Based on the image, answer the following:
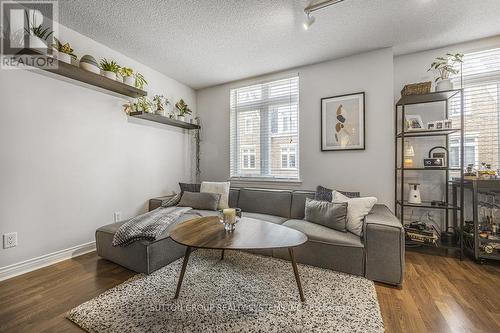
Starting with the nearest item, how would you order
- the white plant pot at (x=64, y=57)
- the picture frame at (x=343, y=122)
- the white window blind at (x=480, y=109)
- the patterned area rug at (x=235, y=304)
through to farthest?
the patterned area rug at (x=235, y=304) → the white plant pot at (x=64, y=57) → the white window blind at (x=480, y=109) → the picture frame at (x=343, y=122)

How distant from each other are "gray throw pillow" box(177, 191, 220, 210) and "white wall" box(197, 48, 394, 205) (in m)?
1.01

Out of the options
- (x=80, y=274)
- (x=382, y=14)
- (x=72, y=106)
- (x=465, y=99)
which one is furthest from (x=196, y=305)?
(x=465, y=99)

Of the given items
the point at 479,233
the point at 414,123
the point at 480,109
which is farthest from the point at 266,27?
the point at 479,233

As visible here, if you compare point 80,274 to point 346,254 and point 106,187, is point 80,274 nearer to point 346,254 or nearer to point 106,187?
point 106,187

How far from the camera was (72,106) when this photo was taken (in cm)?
239

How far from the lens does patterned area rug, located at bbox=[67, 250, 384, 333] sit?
1346 millimetres

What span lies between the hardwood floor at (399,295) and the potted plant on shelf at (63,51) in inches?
83.4

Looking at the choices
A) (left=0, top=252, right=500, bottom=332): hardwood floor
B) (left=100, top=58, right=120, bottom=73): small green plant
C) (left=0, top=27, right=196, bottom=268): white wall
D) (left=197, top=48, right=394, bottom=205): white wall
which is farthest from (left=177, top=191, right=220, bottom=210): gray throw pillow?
(left=100, top=58, right=120, bottom=73): small green plant

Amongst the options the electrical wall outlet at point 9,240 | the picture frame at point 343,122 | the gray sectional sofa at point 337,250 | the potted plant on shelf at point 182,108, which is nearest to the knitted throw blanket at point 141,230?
the gray sectional sofa at point 337,250

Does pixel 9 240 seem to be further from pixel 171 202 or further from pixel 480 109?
pixel 480 109

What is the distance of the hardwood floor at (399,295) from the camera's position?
4.57 ft

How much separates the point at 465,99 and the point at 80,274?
484 cm

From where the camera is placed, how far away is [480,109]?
260 cm

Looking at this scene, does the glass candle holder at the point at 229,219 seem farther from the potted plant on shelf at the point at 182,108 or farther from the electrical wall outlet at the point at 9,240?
the potted plant on shelf at the point at 182,108
